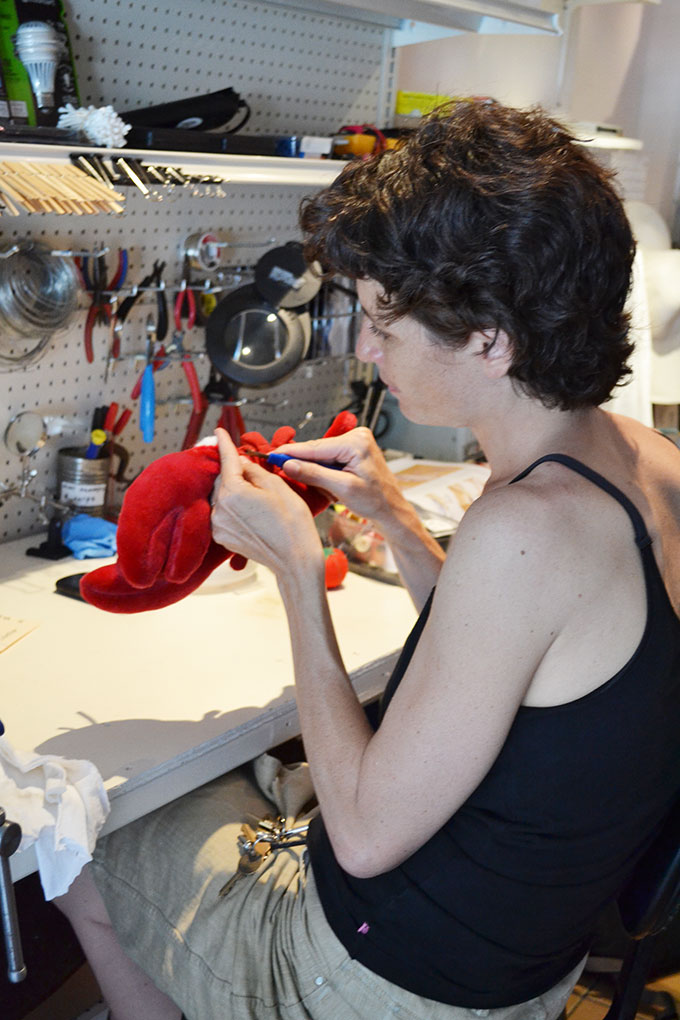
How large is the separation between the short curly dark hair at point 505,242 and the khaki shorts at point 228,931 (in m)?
0.67

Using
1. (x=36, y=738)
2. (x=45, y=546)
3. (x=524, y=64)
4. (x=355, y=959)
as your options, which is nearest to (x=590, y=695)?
(x=355, y=959)

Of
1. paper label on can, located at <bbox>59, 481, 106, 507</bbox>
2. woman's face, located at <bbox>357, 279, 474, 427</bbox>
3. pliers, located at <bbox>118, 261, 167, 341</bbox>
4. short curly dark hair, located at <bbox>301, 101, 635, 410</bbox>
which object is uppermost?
short curly dark hair, located at <bbox>301, 101, 635, 410</bbox>

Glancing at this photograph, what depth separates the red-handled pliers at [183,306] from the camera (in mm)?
1969

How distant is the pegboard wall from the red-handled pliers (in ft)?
0.15

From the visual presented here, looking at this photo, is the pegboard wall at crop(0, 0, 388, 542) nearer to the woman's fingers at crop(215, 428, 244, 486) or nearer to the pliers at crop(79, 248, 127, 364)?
the pliers at crop(79, 248, 127, 364)

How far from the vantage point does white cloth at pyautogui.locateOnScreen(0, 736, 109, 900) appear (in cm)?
103

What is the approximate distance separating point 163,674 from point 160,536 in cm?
26

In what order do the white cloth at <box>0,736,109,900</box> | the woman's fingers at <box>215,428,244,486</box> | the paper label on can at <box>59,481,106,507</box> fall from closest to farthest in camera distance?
1. the white cloth at <box>0,736,109,900</box>
2. the woman's fingers at <box>215,428,244,486</box>
3. the paper label on can at <box>59,481,106,507</box>

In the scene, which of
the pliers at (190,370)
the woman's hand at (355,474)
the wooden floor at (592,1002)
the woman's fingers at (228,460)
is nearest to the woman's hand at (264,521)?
the woman's fingers at (228,460)

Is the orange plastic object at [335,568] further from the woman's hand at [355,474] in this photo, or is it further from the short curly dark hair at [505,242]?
the short curly dark hair at [505,242]

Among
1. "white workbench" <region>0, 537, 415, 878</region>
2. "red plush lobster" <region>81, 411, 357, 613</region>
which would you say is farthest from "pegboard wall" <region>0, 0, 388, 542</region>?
"red plush lobster" <region>81, 411, 357, 613</region>

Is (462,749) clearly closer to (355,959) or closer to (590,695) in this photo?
(590,695)

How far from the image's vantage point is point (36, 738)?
47.6 inches

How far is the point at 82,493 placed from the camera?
1.86 m
